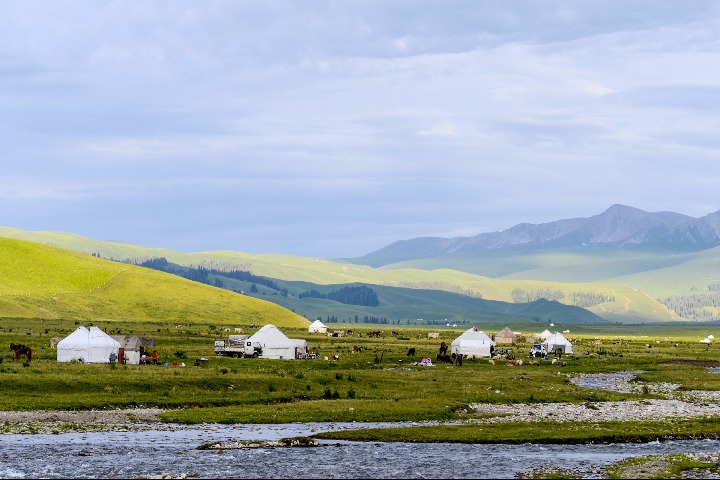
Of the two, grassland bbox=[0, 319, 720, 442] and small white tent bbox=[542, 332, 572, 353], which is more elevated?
small white tent bbox=[542, 332, 572, 353]

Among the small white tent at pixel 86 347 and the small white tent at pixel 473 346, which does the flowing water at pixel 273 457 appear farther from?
the small white tent at pixel 473 346

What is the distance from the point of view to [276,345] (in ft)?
343

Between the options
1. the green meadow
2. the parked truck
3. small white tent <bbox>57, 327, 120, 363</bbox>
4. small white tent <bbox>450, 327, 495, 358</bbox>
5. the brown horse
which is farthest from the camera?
small white tent <bbox>450, 327, 495, 358</bbox>

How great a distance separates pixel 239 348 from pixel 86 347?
22797mm

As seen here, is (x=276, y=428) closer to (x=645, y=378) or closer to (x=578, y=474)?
(x=578, y=474)

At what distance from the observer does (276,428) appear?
50938 mm

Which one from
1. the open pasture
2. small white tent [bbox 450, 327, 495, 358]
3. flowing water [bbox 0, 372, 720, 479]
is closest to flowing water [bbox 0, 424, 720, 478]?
flowing water [bbox 0, 372, 720, 479]

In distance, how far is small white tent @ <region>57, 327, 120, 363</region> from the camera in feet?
277

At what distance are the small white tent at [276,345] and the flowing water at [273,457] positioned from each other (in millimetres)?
55376

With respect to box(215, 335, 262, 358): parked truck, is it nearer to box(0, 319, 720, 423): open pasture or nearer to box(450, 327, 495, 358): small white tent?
box(0, 319, 720, 423): open pasture

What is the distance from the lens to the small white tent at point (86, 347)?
84.4 m

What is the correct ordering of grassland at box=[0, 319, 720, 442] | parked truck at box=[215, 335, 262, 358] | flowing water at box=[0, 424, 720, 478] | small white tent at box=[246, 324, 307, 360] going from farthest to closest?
1. parked truck at box=[215, 335, 262, 358]
2. small white tent at box=[246, 324, 307, 360]
3. grassland at box=[0, 319, 720, 442]
4. flowing water at box=[0, 424, 720, 478]

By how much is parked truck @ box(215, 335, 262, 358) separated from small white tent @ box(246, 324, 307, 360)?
50 cm

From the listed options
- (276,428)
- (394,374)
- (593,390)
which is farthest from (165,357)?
(276,428)
